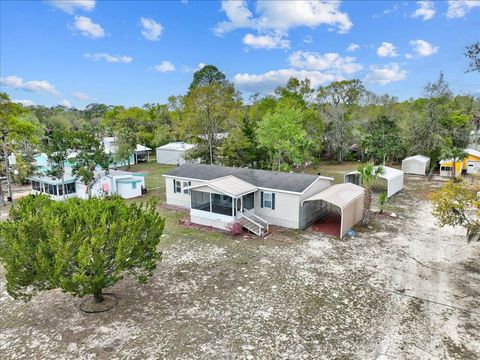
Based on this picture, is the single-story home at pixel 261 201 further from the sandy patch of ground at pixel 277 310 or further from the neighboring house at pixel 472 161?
the neighboring house at pixel 472 161

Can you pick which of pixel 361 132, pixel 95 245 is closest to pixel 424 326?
pixel 95 245

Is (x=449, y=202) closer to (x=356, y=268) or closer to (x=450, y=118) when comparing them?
(x=356, y=268)

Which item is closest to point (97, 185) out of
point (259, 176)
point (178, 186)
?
point (178, 186)

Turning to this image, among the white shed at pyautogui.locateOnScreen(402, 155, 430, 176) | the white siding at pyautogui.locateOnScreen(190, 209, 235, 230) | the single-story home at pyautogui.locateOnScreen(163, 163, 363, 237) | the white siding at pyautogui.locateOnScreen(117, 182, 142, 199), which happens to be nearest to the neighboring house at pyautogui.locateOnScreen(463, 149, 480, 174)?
the white shed at pyautogui.locateOnScreen(402, 155, 430, 176)

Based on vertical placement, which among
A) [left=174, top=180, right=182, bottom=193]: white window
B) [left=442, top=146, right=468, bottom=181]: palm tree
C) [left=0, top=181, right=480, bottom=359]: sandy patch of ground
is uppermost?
[left=442, top=146, right=468, bottom=181]: palm tree

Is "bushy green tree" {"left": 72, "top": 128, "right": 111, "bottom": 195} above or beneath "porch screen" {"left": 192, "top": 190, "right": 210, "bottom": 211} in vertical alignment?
above

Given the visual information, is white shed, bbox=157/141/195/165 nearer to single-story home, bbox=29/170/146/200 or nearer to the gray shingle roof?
single-story home, bbox=29/170/146/200

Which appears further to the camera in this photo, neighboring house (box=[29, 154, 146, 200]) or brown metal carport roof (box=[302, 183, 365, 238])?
neighboring house (box=[29, 154, 146, 200])
